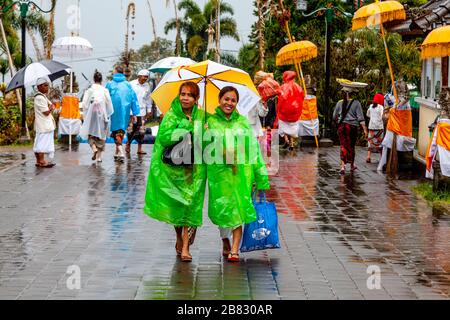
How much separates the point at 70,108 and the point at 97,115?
5.21 m

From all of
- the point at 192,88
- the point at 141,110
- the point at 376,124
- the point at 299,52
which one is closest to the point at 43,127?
the point at 141,110

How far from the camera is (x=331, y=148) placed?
2503 cm

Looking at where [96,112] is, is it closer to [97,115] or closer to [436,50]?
[97,115]

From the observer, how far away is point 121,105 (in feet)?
69.7

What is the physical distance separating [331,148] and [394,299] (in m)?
16.5

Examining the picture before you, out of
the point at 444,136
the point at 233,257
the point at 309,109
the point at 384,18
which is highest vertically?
the point at 384,18

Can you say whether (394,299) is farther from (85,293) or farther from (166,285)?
(85,293)

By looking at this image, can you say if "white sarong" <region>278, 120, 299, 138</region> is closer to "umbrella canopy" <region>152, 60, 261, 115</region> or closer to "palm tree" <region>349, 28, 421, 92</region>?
"palm tree" <region>349, 28, 421, 92</region>

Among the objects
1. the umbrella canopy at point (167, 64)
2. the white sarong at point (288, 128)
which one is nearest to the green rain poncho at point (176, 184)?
the umbrella canopy at point (167, 64)

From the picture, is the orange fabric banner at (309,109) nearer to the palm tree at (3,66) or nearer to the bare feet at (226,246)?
the bare feet at (226,246)

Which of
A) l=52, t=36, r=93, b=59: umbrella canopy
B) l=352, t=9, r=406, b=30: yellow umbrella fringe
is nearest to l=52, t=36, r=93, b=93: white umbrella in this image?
l=52, t=36, r=93, b=59: umbrella canopy

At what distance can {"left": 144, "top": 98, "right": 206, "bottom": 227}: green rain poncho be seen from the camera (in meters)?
10.2

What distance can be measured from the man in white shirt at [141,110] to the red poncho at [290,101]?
2.99 m
